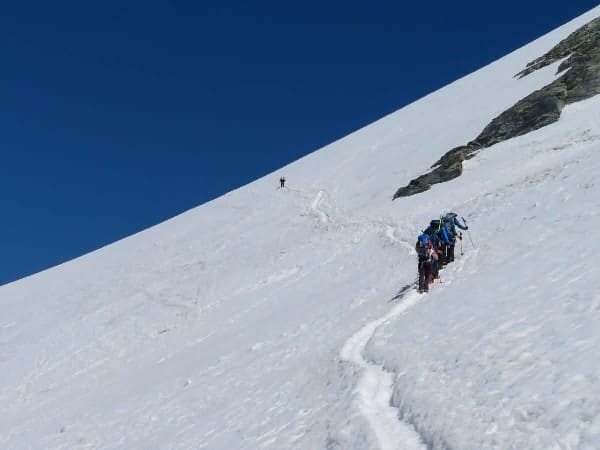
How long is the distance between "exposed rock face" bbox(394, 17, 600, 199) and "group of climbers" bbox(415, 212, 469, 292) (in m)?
13.6

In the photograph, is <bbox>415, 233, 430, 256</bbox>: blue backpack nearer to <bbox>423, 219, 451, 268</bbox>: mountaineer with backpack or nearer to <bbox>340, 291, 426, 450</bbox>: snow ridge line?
<bbox>423, 219, 451, 268</bbox>: mountaineer with backpack

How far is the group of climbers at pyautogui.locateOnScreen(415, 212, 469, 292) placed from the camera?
1433 centimetres

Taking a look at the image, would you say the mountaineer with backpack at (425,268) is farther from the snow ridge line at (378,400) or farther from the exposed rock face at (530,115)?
the exposed rock face at (530,115)

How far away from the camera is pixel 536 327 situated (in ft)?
26.4

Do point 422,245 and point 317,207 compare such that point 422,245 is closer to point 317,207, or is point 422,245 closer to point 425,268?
point 425,268

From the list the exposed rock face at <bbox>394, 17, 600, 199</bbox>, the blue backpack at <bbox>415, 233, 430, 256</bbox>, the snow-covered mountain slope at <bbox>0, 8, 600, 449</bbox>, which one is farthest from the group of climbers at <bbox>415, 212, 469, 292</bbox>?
the exposed rock face at <bbox>394, 17, 600, 199</bbox>

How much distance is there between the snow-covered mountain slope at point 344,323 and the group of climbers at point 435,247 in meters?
0.41

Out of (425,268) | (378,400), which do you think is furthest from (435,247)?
(378,400)

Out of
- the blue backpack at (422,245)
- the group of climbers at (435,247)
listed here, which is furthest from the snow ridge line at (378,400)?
the blue backpack at (422,245)

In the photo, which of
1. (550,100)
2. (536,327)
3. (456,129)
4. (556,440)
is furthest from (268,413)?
(456,129)

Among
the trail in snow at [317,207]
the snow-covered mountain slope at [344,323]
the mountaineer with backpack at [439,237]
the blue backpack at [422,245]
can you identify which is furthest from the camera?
the trail in snow at [317,207]

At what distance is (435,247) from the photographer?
15.5 meters

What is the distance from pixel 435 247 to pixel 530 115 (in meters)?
19.1

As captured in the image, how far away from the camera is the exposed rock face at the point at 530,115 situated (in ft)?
98.7
